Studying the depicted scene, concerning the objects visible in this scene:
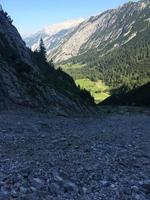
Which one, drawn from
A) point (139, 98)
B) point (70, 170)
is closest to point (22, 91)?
point (70, 170)

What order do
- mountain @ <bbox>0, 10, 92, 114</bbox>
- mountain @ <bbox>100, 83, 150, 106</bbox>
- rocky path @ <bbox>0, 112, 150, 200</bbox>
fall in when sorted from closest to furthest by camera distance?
rocky path @ <bbox>0, 112, 150, 200</bbox> → mountain @ <bbox>0, 10, 92, 114</bbox> → mountain @ <bbox>100, 83, 150, 106</bbox>

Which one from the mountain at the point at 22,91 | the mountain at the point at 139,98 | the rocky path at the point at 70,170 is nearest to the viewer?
the rocky path at the point at 70,170

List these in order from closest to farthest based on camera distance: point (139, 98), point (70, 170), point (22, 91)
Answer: point (70, 170) < point (22, 91) < point (139, 98)

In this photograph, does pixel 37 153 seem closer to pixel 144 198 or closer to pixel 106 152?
pixel 106 152

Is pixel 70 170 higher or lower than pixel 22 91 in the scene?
lower

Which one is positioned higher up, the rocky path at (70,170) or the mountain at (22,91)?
the mountain at (22,91)

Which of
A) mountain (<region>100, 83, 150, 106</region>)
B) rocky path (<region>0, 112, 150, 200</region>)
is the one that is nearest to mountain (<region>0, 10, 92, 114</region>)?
rocky path (<region>0, 112, 150, 200</region>)

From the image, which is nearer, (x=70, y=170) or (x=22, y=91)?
(x=70, y=170)

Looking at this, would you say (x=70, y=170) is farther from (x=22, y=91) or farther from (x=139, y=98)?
(x=139, y=98)

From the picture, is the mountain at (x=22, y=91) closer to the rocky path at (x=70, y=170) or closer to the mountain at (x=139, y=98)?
the rocky path at (x=70, y=170)

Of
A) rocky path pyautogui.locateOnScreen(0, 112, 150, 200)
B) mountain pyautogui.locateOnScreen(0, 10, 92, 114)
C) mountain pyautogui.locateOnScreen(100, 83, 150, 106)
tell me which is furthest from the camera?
mountain pyautogui.locateOnScreen(100, 83, 150, 106)

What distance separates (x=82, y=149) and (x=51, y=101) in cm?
4138

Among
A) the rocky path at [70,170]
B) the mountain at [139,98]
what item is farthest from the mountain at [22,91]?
the mountain at [139,98]

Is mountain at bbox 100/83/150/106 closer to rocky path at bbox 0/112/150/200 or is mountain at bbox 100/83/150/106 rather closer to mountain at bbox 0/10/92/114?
mountain at bbox 0/10/92/114
